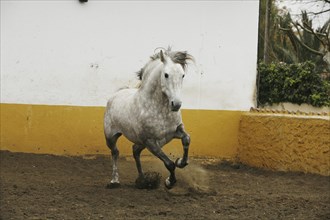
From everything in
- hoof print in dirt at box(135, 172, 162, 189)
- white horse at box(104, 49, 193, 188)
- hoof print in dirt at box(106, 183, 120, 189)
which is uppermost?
white horse at box(104, 49, 193, 188)

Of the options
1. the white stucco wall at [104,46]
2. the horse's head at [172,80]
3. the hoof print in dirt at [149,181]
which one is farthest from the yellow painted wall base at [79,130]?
the horse's head at [172,80]

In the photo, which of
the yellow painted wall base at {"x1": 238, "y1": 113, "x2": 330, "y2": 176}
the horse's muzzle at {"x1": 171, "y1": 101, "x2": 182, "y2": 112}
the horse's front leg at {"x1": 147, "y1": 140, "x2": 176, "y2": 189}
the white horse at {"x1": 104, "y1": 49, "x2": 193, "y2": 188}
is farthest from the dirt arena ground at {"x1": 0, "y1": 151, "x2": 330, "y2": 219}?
the horse's muzzle at {"x1": 171, "y1": 101, "x2": 182, "y2": 112}

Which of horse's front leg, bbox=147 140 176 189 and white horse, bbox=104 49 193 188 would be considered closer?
white horse, bbox=104 49 193 188

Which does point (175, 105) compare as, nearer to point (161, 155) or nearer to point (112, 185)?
point (161, 155)

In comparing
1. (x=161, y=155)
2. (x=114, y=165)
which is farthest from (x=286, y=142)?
(x=161, y=155)

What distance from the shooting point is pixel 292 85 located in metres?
11.0

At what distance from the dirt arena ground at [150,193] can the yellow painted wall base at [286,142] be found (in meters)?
0.22

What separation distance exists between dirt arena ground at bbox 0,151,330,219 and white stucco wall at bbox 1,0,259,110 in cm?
126

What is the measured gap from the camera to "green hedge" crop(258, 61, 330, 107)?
35.6ft

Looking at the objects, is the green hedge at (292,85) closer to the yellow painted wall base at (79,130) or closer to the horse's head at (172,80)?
the yellow painted wall base at (79,130)

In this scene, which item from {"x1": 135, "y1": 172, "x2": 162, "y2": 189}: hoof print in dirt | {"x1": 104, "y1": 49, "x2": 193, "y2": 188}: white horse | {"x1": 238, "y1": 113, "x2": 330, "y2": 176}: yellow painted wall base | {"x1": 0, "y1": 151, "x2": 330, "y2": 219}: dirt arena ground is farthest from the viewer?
{"x1": 238, "y1": 113, "x2": 330, "y2": 176}: yellow painted wall base

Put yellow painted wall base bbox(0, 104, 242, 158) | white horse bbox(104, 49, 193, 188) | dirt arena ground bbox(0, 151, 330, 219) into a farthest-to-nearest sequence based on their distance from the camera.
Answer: yellow painted wall base bbox(0, 104, 242, 158) → white horse bbox(104, 49, 193, 188) → dirt arena ground bbox(0, 151, 330, 219)

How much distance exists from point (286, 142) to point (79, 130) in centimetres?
370

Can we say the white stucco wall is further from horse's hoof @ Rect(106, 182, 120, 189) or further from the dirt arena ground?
horse's hoof @ Rect(106, 182, 120, 189)
